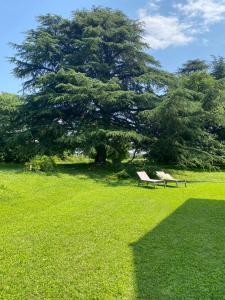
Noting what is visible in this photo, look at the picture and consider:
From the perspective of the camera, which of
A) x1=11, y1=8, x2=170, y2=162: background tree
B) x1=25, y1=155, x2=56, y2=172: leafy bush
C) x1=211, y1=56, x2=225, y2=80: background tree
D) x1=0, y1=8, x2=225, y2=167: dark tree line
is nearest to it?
x1=25, y1=155, x2=56, y2=172: leafy bush

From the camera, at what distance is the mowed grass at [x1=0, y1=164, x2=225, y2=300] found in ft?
13.1

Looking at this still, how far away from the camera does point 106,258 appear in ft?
16.3

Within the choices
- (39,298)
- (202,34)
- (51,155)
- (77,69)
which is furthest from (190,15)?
(39,298)

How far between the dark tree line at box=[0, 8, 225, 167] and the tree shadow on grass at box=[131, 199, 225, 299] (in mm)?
10855

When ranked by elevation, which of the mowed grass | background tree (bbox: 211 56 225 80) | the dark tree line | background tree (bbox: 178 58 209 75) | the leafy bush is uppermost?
background tree (bbox: 178 58 209 75)

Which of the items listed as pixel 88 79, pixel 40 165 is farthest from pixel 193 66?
pixel 40 165

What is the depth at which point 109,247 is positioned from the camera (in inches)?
217

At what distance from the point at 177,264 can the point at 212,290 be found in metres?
0.85

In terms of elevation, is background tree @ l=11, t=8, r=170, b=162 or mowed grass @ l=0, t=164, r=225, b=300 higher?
background tree @ l=11, t=8, r=170, b=162

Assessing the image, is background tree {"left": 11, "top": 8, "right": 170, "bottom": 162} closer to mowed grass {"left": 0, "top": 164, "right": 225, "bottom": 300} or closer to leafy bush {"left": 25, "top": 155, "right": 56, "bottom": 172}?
leafy bush {"left": 25, "top": 155, "right": 56, "bottom": 172}

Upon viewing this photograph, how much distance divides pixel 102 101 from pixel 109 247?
13.8 metres

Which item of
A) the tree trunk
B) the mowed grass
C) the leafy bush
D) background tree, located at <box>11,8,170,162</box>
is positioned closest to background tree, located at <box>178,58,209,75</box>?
background tree, located at <box>11,8,170,162</box>

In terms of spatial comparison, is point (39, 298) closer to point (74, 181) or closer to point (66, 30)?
point (74, 181)

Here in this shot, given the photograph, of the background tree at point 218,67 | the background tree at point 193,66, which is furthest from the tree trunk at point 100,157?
the background tree at point 193,66
